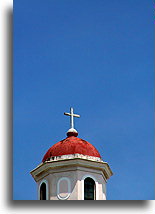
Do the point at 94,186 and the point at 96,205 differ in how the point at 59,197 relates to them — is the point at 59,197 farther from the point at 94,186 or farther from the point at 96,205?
the point at 96,205

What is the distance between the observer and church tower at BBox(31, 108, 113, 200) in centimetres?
874

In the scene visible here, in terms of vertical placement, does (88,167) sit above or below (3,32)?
below

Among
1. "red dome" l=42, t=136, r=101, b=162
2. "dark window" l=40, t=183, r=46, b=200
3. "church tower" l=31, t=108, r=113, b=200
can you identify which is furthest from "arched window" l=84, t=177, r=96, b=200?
"dark window" l=40, t=183, r=46, b=200

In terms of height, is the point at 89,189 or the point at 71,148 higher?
the point at 71,148

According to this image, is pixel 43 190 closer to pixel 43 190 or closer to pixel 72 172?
pixel 43 190

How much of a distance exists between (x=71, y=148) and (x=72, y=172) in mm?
438

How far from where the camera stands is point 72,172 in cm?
883

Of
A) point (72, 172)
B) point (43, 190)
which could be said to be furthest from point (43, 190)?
point (72, 172)

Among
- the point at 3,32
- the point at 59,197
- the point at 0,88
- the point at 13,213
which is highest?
the point at 3,32

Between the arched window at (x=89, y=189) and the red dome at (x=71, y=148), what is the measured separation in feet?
1.41

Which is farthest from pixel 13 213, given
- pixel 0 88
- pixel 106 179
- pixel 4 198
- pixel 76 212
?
pixel 106 179

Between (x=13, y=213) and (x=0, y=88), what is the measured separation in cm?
151

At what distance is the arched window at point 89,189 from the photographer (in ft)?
28.8

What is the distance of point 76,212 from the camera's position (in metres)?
6.75
